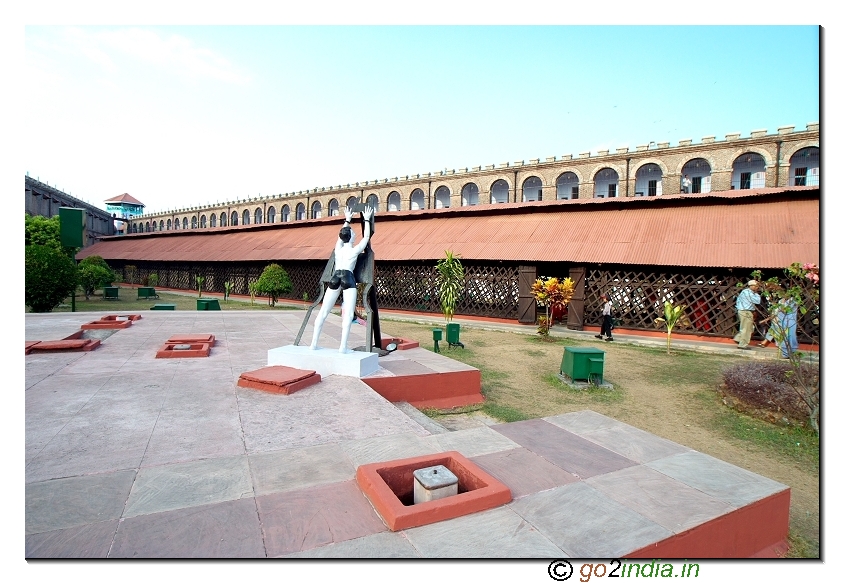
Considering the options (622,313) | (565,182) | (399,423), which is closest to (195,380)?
(399,423)

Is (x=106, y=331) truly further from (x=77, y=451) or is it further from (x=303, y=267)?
(x=303, y=267)

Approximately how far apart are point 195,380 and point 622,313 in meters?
12.7

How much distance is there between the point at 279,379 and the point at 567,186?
32.3 meters

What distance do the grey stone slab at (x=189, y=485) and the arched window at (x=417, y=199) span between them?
120 ft

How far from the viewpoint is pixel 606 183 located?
32000 millimetres

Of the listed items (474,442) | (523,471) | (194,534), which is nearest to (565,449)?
(523,471)

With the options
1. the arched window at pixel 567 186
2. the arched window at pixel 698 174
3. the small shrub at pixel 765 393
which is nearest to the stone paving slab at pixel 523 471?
the small shrub at pixel 765 393

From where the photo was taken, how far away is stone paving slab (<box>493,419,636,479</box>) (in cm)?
318

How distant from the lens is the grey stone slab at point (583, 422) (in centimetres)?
399

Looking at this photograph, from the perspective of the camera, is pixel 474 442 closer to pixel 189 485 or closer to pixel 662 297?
pixel 189 485

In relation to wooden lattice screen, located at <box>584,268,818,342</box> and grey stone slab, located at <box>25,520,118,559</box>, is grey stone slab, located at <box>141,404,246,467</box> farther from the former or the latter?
wooden lattice screen, located at <box>584,268,818,342</box>

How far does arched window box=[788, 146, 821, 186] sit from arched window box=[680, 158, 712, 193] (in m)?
4.10

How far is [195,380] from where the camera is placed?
550 cm

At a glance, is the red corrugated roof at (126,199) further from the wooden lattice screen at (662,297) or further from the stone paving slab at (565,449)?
the stone paving slab at (565,449)
